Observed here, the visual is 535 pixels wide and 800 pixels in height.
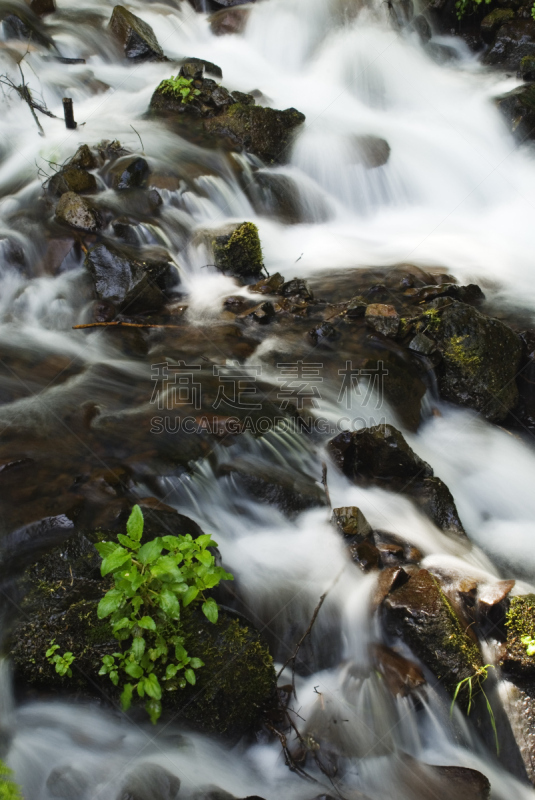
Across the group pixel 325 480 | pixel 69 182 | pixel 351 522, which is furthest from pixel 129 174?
pixel 351 522

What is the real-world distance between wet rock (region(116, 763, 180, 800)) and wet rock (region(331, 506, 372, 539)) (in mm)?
1650

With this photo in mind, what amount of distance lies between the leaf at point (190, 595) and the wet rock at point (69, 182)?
5413mm

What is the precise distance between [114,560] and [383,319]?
3.88 metres

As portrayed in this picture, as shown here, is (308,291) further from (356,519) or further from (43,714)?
(43,714)

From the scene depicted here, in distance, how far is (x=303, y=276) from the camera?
6.84 m

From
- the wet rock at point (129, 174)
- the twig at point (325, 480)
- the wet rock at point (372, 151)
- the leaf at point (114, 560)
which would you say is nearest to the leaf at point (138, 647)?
the leaf at point (114, 560)

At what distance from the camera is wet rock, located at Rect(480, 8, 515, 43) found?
12.0 meters

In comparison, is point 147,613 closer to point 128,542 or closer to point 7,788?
point 128,542

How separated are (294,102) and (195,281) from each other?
19.0 feet

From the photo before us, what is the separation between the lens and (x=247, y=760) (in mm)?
2660

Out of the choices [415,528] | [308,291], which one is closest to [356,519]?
[415,528]

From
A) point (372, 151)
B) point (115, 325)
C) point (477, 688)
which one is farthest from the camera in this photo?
point (372, 151)

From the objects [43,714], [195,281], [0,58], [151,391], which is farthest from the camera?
[0,58]

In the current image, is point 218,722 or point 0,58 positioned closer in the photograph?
point 218,722
